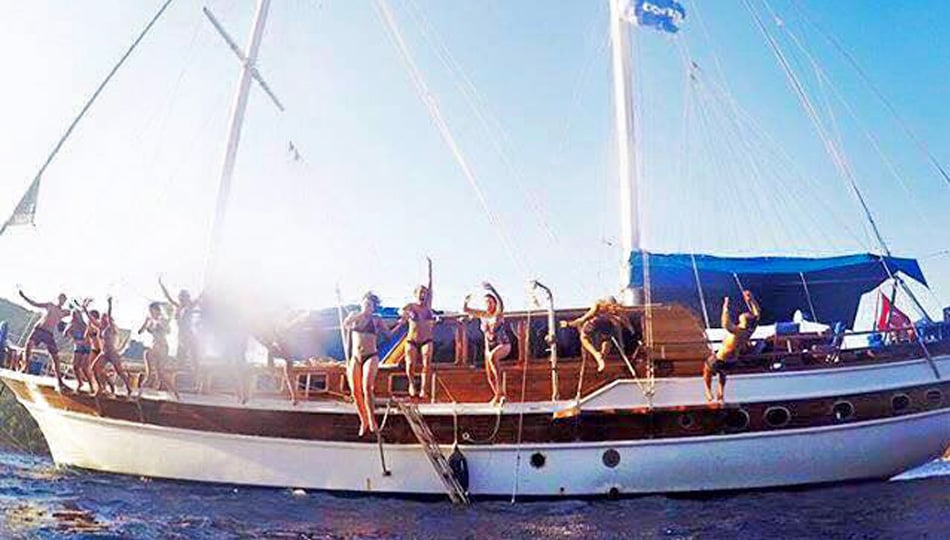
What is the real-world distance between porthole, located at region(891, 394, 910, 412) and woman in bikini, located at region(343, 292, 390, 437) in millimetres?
9506

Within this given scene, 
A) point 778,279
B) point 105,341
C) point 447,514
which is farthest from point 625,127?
point 105,341

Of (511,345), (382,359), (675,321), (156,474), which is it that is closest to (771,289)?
(675,321)

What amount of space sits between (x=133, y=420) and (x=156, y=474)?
129cm

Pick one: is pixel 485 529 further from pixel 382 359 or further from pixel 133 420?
pixel 133 420

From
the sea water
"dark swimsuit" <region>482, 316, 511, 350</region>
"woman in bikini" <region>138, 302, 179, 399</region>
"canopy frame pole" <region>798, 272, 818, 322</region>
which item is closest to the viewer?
the sea water

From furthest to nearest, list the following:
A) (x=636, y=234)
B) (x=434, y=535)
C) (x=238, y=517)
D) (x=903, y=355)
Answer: (x=636, y=234) < (x=903, y=355) < (x=238, y=517) < (x=434, y=535)

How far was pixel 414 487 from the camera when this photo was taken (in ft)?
44.4

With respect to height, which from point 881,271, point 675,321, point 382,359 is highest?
point 881,271

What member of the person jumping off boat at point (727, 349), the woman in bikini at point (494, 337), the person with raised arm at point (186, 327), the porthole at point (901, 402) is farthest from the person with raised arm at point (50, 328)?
the porthole at point (901, 402)

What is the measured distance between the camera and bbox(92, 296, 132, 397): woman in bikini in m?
15.4

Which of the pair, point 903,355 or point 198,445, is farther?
point 198,445

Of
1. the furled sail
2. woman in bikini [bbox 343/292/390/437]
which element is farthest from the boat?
the furled sail

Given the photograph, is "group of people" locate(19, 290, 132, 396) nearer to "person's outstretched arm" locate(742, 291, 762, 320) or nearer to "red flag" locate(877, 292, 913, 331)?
"person's outstretched arm" locate(742, 291, 762, 320)

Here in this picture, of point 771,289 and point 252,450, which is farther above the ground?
point 771,289
